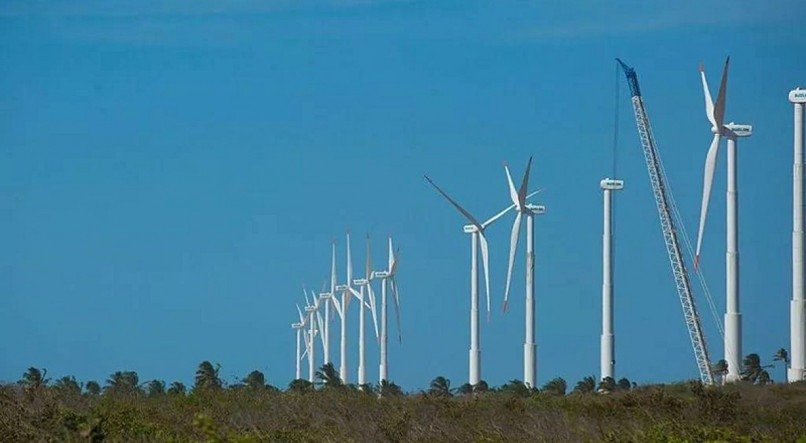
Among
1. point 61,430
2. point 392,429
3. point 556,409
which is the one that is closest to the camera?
point 61,430


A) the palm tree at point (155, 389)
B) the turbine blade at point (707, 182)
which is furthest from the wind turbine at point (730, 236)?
the palm tree at point (155, 389)

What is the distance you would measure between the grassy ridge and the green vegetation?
6cm

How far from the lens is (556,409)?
2194 inches

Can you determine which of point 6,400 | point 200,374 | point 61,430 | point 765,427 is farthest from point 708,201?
point 61,430

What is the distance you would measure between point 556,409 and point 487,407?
238 centimetres

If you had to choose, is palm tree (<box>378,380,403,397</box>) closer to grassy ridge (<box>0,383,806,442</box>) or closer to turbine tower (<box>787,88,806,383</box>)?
grassy ridge (<box>0,383,806,442</box>)

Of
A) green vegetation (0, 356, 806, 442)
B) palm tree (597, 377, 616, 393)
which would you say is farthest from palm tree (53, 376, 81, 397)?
palm tree (597, 377, 616, 393)

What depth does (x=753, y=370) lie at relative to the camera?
92500 millimetres

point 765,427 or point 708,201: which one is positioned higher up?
point 708,201

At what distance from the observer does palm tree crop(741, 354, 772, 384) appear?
90.1 meters

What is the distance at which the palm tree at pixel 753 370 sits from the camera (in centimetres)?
9012

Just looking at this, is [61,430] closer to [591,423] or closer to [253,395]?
[591,423]

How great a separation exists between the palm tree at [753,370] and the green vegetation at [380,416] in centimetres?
1790

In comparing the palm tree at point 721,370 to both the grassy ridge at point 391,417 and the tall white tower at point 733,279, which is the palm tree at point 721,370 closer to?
the tall white tower at point 733,279
